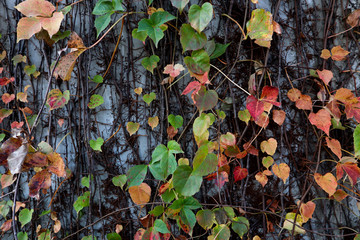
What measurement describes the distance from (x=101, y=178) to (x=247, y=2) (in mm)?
1120

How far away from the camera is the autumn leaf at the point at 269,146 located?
1108mm

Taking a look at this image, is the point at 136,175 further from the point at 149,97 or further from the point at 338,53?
the point at 338,53

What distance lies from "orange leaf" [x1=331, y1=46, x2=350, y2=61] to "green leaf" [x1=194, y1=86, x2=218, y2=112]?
0.64 meters

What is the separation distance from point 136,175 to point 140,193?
0.10 m

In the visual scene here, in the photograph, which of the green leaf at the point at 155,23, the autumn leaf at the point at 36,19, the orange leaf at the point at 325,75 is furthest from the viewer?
the orange leaf at the point at 325,75

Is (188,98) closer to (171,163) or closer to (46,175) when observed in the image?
(171,163)

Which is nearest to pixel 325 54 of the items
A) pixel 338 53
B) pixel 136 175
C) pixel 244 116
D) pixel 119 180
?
pixel 338 53

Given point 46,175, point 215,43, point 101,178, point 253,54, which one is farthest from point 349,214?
point 46,175

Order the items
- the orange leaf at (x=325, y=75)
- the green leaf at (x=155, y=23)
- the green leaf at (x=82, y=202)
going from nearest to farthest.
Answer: the green leaf at (x=155, y=23), the orange leaf at (x=325, y=75), the green leaf at (x=82, y=202)

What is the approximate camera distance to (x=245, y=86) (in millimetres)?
1219

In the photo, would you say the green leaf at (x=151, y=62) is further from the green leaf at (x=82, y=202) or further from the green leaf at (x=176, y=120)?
the green leaf at (x=82, y=202)

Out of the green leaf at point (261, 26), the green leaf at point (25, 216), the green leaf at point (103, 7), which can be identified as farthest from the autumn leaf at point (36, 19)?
the green leaf at point (25, 216)

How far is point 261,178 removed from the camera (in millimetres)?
1139

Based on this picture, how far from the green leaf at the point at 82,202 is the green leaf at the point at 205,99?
740 millimetres
